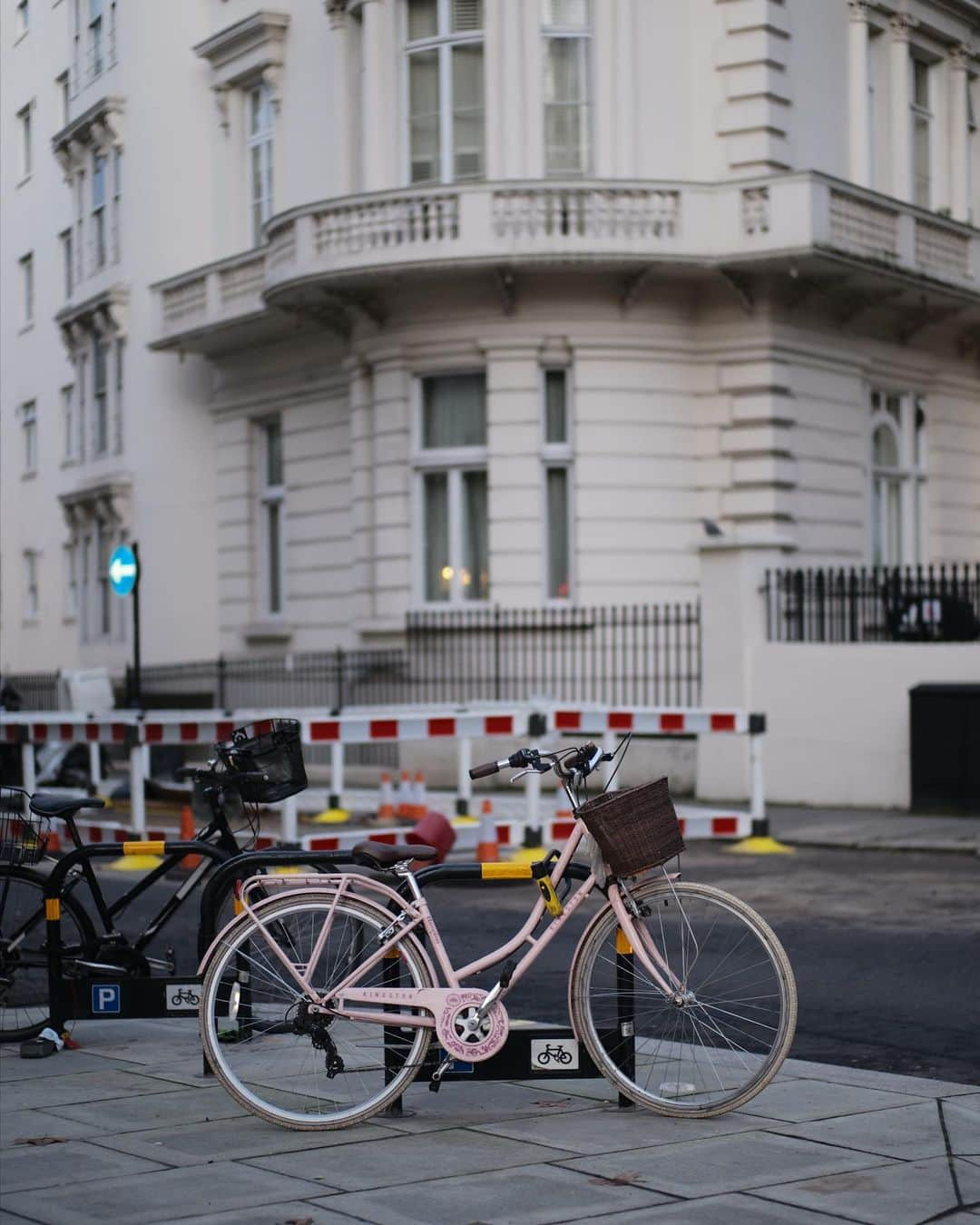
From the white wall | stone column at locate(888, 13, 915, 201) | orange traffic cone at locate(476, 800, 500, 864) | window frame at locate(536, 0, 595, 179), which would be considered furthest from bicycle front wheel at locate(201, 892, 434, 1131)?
stone column at locate(888, 13, 915, 201)

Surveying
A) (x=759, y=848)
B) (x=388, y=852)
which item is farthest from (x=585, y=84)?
(x=388, y=852)

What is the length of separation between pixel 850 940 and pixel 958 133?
1903 cm

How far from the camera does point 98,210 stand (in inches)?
1307

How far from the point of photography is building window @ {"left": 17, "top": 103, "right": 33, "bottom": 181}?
35.4m

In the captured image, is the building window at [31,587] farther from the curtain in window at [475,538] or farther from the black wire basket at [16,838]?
the black wire basket at [16,838]

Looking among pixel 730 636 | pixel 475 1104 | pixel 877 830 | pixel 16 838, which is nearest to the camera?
pixel 475 1104

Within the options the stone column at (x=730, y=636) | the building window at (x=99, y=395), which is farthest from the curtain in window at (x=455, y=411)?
the building window at (x=99, y=395)

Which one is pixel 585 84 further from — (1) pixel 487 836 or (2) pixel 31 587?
(2) pixel 31 587

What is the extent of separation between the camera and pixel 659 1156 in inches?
235

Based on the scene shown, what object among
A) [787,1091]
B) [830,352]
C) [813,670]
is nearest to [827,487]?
[830,352]

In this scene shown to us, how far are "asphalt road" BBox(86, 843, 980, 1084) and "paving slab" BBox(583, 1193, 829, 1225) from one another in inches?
57.4

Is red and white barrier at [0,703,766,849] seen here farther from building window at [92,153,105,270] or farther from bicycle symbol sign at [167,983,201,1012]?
building window at [92,153,105,270]

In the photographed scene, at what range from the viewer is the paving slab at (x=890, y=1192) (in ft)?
17.4

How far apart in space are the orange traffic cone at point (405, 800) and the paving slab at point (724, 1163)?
11.8 m
